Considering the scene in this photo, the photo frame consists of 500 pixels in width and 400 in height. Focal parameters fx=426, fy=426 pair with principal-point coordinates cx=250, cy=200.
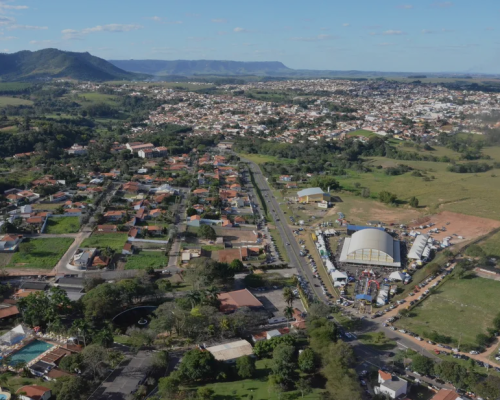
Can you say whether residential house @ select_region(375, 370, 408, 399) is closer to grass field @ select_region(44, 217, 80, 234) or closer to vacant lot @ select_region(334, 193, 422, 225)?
vacant lot @ select_region(334, 193, 422, 225)

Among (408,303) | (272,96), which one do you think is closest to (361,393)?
(408,303)

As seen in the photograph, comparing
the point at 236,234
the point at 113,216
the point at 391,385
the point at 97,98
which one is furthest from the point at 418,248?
the point at 97,98

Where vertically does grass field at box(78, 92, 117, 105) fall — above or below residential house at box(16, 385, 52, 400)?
above

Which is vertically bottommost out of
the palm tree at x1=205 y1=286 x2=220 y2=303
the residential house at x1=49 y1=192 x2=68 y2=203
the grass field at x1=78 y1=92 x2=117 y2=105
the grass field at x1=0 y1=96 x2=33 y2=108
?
the palm tree at x1=205 y1=286 x2=220 y2=303

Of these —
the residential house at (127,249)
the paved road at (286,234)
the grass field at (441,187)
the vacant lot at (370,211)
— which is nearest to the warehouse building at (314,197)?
the vacant lot at (370,211)

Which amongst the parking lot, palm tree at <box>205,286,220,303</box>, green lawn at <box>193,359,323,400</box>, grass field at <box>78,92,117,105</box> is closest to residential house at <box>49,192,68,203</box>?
palm tree at <box>205,286,220,303</box>

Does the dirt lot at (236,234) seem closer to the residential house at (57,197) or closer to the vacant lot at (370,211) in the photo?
the vacant lot at (370,211)

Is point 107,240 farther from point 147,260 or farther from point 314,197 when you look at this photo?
point 314,197
